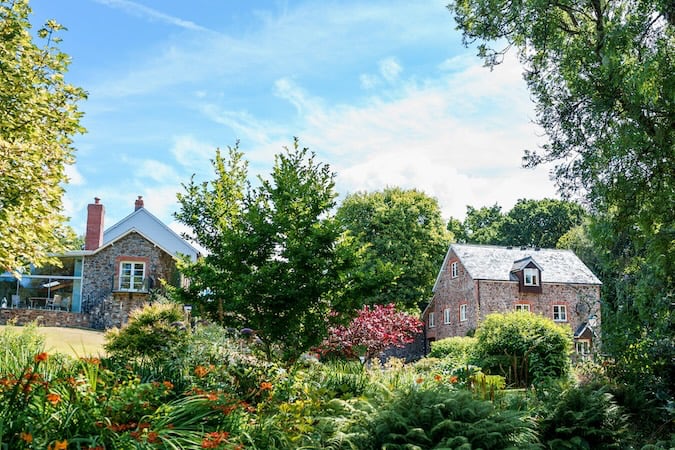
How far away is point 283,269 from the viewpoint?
1180 centimetres

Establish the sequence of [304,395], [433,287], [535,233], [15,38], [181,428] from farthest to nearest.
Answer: [535,233], [433,287], [15,38], [304,395], [181,428]

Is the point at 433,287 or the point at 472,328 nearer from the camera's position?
the point at 472,328

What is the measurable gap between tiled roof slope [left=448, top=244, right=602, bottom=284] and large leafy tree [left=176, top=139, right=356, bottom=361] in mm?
19610

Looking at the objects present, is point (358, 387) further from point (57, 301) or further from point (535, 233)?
point (535, 233)

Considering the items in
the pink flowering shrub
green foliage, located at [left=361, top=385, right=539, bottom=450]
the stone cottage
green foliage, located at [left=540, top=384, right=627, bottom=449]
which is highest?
the stone cottage

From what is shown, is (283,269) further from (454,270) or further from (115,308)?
(454,270)

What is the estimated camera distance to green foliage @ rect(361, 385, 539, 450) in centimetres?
506

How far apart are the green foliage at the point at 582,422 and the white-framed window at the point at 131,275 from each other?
25.5m

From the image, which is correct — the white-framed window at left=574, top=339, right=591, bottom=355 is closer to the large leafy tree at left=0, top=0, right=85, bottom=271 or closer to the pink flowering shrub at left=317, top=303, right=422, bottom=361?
the pink flowering shrub at left=317, top=303, right=422, bottom=361

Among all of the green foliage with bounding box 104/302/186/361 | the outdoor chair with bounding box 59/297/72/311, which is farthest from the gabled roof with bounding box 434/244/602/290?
the green foliage with bounding box 104/302/186/361

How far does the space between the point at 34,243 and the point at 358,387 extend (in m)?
6.49

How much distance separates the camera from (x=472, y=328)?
99.7 feet

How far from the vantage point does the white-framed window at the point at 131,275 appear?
98.1ft

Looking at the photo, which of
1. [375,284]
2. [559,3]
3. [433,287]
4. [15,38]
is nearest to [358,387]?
[375,284]
